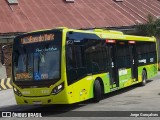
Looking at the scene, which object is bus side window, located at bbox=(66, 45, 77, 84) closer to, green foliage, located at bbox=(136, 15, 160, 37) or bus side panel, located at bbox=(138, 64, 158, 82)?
bus side panel, located at bbox=(138, 64, 158, 82)

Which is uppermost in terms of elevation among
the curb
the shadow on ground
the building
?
the building

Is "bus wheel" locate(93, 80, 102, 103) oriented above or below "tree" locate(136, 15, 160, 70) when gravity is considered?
below

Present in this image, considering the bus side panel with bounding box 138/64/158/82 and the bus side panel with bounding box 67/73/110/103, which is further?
the bus side panel with bounding box 138/64/158/82

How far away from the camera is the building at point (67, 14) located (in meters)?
31.8

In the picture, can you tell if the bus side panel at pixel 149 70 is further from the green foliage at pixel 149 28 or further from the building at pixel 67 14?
the green foliage at pixel 149 28

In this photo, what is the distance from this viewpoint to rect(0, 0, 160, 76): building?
31803mm

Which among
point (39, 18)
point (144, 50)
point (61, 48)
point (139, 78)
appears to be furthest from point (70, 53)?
point (39, 18)

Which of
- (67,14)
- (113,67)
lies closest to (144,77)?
(113,67)

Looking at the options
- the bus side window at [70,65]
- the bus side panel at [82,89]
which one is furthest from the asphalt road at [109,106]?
the bus side window at [70,65]

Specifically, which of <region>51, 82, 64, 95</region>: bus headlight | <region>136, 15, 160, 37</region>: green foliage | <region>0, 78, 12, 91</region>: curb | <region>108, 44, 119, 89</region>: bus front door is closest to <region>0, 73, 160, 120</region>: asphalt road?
<region>108, 44, 119, 89</region>: bus front door

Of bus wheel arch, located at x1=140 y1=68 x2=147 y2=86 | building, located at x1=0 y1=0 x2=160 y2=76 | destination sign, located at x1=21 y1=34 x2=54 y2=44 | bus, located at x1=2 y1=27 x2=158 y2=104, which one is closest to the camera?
bus, located at x1=2 y1=27 x2=158 y2=104

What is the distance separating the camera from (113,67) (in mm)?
17766

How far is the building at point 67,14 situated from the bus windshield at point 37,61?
1489 cm

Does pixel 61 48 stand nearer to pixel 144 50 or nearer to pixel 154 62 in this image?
pixel 144 50
